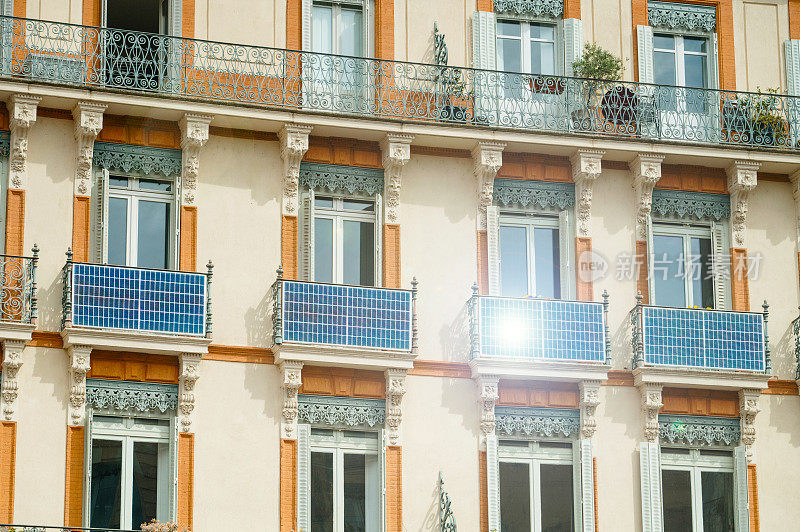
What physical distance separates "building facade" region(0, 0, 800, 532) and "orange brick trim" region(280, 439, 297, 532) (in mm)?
30

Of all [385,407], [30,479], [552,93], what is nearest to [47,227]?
[30,479]

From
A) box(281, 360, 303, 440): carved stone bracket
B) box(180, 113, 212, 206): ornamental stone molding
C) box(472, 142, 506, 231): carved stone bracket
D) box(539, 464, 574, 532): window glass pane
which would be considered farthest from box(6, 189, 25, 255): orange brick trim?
box(539, 464, 574, 532): window glass pane

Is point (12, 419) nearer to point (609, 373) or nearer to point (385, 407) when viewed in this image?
point (385, 407)

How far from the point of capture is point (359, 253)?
27.5m

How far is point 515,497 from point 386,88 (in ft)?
22.8

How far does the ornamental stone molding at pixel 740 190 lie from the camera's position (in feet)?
93.6

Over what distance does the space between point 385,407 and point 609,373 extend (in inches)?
147

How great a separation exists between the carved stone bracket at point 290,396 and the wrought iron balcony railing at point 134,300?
1.34 m

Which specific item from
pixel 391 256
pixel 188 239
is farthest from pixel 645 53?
pixel 188 239

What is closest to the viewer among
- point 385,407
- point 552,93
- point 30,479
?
point 30,479

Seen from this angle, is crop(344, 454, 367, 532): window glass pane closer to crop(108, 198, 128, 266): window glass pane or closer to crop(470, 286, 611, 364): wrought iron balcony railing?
crop(470, 286, 611, 364): wrought iron balcony railing

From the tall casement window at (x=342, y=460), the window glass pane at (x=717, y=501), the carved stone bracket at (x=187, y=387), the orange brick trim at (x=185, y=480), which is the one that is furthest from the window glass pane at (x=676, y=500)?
the carved stone bracket at (x=187, y=387)

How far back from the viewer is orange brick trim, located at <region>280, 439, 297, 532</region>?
25.6 m

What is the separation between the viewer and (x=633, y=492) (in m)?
27.0
